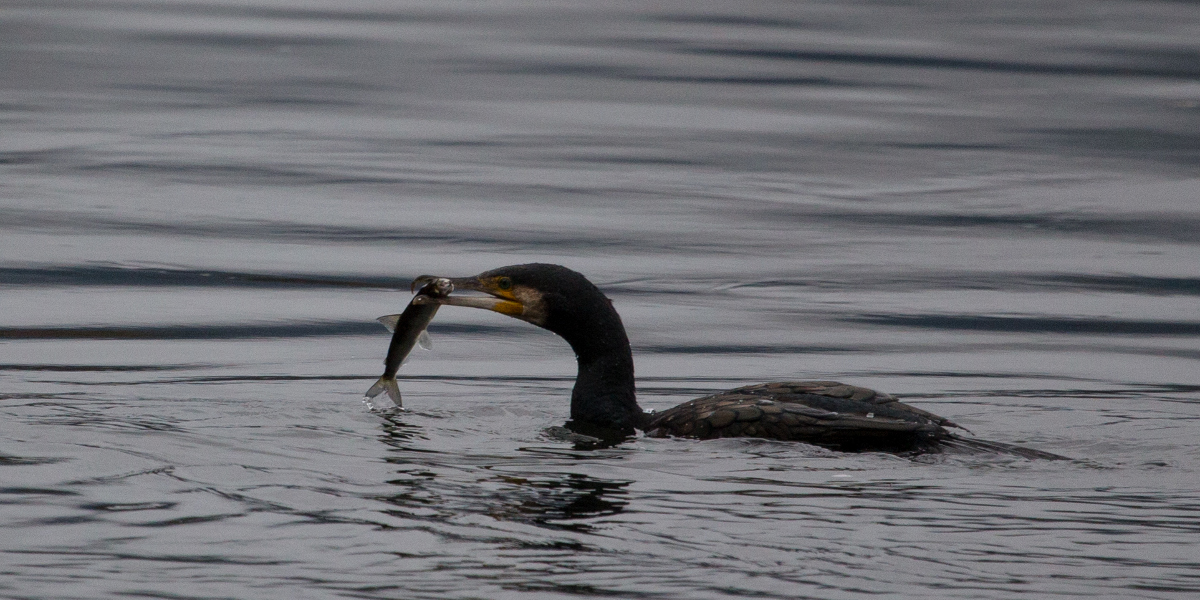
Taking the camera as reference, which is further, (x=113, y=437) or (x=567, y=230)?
(x=567, y=230)

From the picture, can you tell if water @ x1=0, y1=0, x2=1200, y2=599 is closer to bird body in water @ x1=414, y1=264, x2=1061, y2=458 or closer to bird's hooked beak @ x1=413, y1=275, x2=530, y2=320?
bird body in water @ x1=414, y1=264, x2=1061, y2=458

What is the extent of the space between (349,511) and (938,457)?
2.42m

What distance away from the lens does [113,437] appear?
23.9ft

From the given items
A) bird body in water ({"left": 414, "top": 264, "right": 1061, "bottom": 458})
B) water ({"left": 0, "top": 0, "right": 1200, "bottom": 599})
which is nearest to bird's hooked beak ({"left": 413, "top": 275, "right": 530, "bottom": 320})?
bird body in water ({"left": 414, "top": 264, "right": 1061, "bottom": 458})

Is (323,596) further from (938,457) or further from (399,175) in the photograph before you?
(399,175)

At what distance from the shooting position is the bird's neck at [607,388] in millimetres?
8141

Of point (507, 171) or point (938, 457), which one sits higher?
point (507, 171)

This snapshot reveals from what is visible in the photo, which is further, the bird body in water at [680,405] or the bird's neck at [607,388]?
the bird's neck at [607,388]

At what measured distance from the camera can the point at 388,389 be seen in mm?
8172

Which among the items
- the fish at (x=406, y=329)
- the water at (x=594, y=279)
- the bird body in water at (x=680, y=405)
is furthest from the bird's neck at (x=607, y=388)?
the fish at (x=406, y=329)

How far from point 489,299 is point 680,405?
1005 mm

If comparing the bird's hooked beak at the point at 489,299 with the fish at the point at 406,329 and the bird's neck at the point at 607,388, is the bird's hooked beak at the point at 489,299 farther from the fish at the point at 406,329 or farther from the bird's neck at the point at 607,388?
the bird's neck at the point at 607,388

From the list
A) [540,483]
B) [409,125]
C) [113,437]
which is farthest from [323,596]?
[409,125]

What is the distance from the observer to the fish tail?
8148 mm
